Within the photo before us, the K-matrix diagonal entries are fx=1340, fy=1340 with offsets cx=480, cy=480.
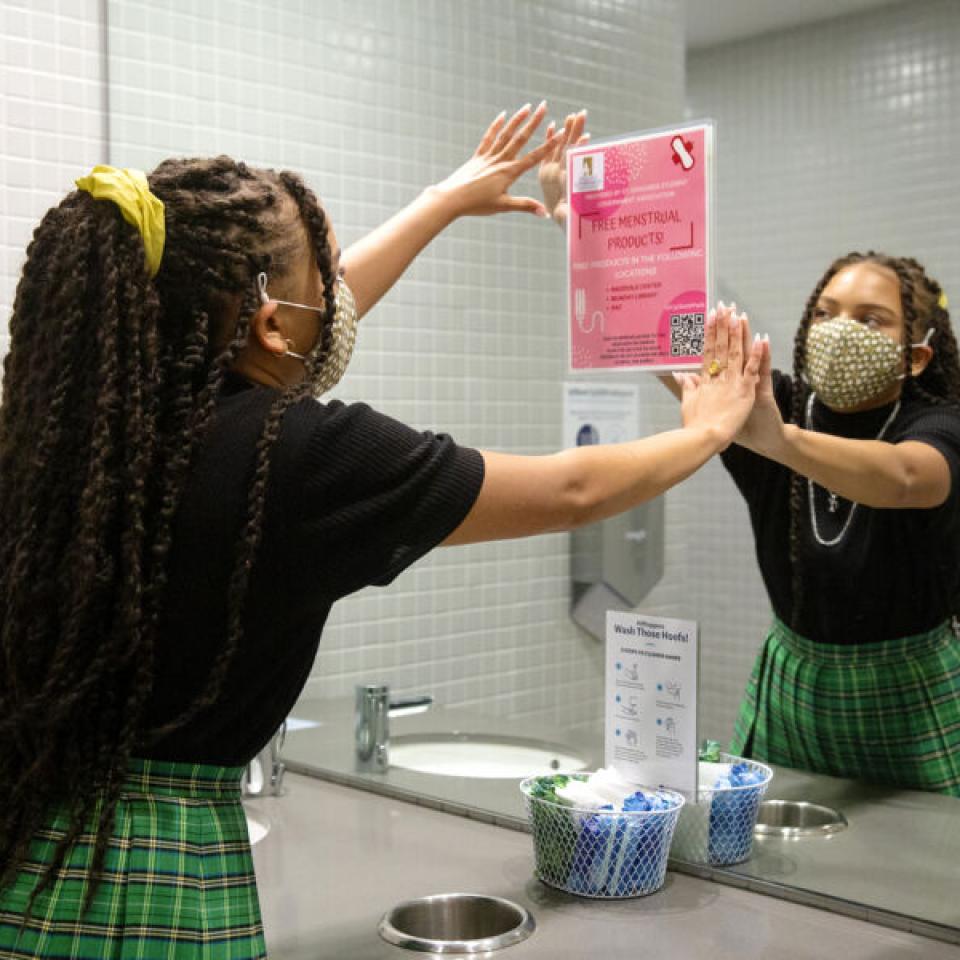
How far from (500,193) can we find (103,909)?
1099 millimetres

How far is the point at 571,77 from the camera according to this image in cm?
195

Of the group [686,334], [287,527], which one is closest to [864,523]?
[686,334]

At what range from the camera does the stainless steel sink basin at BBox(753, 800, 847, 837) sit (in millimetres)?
1666

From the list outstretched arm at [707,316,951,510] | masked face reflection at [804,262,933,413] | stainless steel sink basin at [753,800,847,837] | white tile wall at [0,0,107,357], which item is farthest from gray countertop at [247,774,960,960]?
white tile wall at [0,0,107,357]

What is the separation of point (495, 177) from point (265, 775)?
94 centimetres

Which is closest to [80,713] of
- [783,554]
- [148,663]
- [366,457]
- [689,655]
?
[148,663]

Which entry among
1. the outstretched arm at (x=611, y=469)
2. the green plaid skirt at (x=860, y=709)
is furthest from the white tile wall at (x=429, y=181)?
the outstretched arm at (x=611, y=469)

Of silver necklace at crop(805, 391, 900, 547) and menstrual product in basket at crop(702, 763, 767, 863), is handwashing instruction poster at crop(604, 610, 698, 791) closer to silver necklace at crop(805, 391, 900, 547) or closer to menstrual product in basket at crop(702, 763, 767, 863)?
menstrual product in basket at crop(702, 763, 767, 863)

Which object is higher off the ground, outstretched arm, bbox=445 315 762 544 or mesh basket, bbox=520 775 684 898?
outstretched arm, bbox=445 315 762 544

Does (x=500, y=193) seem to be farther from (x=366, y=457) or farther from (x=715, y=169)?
(x=366, y=457)

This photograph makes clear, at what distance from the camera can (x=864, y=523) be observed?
5.12ft

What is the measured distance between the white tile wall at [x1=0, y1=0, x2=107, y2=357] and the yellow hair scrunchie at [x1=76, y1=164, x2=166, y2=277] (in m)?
1.09

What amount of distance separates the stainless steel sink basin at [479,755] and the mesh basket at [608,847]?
0.35 metres

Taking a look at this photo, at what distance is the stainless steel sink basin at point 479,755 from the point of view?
6.48 ft
